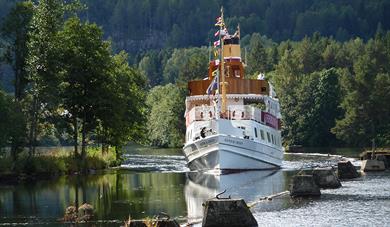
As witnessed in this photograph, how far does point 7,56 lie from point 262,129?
25.8 metres

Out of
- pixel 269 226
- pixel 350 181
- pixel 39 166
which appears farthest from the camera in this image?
pixel 39 166

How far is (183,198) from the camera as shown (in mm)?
56594

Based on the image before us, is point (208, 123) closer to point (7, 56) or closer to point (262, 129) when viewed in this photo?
point (262, 129)

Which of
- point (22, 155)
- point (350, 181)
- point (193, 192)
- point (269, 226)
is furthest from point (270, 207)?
point (22, 155)

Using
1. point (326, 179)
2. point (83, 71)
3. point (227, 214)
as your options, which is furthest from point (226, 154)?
point (227, 214)

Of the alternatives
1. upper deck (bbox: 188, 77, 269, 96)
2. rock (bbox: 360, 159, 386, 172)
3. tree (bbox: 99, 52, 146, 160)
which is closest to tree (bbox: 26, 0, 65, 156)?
tree (bbox: 99, 52, 146, 160)

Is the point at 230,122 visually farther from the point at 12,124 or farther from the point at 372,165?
the point at 12,124

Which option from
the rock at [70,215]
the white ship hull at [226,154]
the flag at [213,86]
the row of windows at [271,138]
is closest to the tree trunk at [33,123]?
the white ship hull at [226,154]

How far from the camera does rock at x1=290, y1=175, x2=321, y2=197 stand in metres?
53.1

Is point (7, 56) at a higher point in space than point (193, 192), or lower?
higher

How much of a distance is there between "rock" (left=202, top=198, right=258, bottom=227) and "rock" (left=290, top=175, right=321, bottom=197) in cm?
1357

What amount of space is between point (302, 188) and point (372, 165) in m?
27.4

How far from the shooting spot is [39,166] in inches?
3155

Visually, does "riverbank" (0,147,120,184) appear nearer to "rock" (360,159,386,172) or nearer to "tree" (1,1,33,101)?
"tree" (1,1,33,101)
